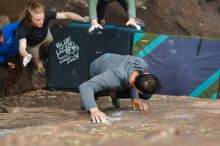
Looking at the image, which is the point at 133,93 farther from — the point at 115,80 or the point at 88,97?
the point at 88,97

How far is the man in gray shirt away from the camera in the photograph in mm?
5066

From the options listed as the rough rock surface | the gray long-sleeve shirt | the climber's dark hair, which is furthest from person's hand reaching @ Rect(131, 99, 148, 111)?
the rough rock surface

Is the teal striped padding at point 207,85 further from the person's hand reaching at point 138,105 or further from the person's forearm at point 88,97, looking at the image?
the person's forearm at point 88,97

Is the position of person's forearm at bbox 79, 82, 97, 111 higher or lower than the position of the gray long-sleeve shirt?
lower

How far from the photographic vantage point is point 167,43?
8.34m

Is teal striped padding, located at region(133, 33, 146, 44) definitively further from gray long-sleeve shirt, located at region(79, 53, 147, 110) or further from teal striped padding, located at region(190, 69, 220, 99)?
gray long-sleeve shirt, located at region(79, 53, 147, 110)

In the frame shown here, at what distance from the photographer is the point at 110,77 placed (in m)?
5.32

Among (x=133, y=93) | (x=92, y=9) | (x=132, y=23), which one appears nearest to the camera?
(x=133, y=93)

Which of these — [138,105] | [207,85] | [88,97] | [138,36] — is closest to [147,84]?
[88,97]

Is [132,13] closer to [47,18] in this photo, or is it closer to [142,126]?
[47,18]

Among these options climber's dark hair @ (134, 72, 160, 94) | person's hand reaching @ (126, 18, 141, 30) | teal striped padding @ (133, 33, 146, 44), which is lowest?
climber's dark hair @ (134, 72, 160, 94)

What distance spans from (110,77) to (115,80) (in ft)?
0.26

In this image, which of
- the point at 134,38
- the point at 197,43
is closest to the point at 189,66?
the point at 197,43

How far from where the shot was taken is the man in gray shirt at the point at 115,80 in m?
5.07
